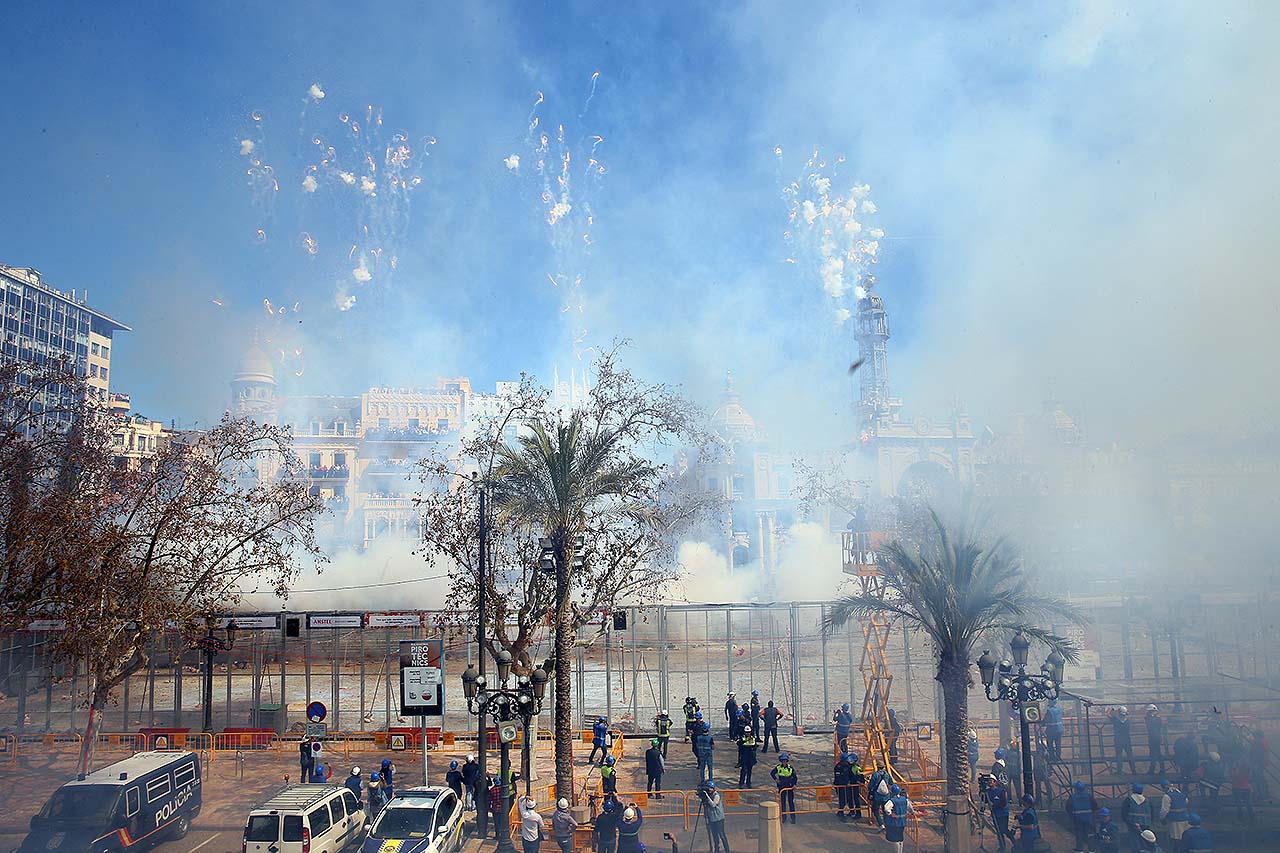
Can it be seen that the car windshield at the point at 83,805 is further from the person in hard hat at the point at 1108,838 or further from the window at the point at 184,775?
the person in hard hat at the point at 1108,838

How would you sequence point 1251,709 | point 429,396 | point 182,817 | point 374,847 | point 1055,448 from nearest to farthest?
point 374,847 → point 182,817 → point 1251,709 → point 1055,448 → point 429,396

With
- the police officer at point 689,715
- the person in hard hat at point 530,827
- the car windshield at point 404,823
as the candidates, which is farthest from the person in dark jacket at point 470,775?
the police officer at point 689,715

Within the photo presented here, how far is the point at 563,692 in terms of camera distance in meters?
16.5

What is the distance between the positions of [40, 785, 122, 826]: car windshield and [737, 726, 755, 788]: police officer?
1184cm

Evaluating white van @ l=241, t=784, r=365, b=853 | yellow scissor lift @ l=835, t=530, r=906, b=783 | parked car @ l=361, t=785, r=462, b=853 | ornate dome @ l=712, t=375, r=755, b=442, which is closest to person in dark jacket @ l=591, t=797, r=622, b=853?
parked car @ l=361, t=785, r=462, b=853

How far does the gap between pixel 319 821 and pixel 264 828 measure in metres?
0.83

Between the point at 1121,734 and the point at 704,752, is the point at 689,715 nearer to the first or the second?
the point at 704,752

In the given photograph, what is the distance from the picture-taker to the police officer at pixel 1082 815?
46.1ft

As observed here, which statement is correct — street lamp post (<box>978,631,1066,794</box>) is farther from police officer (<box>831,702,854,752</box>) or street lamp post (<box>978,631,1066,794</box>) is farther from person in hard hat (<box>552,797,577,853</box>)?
person in hard hat (<box>552,797,577,853</box>)

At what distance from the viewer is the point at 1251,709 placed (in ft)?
76.6

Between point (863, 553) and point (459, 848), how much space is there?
12.8 metres

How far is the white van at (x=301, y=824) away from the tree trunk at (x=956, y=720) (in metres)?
11.6

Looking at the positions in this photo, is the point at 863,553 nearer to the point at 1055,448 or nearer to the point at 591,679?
the point at 591,679

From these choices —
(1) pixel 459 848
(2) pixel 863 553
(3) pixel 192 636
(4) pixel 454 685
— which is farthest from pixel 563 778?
(4) pixel 454 685
